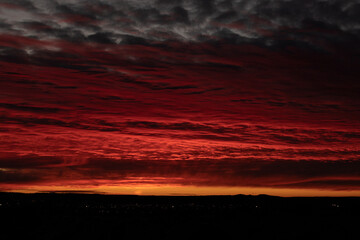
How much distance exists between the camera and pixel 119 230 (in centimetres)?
3722

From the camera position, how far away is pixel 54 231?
117ft

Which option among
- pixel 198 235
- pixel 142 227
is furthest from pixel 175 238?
pixel 142 227

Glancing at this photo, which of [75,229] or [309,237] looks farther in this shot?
[75,229]

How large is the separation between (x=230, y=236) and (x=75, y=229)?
13303 millimetres

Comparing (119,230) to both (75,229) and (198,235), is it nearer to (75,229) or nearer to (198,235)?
(75,229)

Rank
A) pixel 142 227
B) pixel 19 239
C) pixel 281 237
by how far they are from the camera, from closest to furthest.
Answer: pixel 19 239 → pixel 281 237 → pixel 142 227

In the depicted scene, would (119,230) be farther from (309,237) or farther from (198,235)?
(309,237)

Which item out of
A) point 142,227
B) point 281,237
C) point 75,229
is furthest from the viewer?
point 142,227

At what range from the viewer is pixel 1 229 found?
37.0 meters

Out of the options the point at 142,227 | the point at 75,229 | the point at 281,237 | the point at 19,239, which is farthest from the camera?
the point at 142,227

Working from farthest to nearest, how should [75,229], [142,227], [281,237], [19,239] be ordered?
[142,227] < [75,229] < [281,237] < [19,239]

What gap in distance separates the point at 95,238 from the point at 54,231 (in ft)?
15.6

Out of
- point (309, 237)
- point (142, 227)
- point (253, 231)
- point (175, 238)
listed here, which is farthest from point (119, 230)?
point (309, 237)

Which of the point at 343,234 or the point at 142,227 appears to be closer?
the point at 343,234
